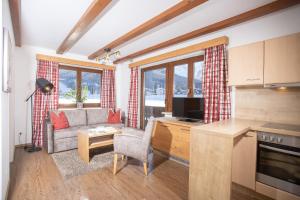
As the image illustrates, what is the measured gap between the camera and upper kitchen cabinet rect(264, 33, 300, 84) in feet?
5.80

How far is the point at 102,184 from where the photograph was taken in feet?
6.99

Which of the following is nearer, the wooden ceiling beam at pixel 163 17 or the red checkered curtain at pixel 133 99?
the wooden ceiling beam at pixel 163 17

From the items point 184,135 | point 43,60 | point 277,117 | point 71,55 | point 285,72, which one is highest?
point 71,55

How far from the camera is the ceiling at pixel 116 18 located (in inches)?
79.0

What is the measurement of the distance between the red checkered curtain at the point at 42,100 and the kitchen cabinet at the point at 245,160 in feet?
13.4

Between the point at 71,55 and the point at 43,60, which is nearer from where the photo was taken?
the point at 43,60

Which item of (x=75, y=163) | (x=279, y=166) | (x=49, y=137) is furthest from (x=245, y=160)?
(x=49, y=137)

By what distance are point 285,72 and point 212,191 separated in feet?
5.39

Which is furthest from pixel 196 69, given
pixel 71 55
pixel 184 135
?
pixel 71 55

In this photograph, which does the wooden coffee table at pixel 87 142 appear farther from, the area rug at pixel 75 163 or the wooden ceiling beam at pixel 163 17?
the wooden ceiling beam at pixel 163 17

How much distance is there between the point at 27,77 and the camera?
145 inches

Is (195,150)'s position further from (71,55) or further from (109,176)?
(71,55)

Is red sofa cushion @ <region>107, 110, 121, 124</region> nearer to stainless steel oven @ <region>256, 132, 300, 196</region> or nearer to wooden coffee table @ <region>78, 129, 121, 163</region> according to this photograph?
wooden coffee table @ <region>78, 129, 121, 163</region>

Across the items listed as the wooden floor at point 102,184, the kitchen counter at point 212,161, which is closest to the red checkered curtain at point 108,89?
the wooden floor at point 102,184
